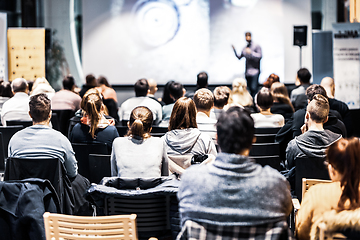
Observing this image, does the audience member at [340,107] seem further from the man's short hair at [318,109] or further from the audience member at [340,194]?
the audience member at [340,194]

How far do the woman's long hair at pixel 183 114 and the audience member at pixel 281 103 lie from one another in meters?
2.48

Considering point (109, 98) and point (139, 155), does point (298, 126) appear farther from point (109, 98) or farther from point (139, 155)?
point (109, 98)

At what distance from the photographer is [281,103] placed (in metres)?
5.46

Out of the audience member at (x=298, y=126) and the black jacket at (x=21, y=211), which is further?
the audience member at (x=298, y=126)

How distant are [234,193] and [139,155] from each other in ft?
4.03

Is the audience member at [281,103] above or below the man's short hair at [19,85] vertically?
below

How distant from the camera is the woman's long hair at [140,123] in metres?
2.85

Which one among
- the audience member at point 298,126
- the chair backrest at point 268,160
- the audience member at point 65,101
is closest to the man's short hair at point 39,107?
the chair backrest at point 268,160

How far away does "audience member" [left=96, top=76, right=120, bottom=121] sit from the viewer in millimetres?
6352

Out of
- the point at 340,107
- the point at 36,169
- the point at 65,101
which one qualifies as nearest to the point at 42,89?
the point at 65,101

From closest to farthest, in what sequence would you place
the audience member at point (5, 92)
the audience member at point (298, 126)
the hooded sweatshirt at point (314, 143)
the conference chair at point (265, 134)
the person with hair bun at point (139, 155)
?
the person with hair bun at point (139, 155)
the hooded sweatshirt at point (314, 143)
the audience member at point (298, 126)
the conference chair at point (265, 134)
the audience member at point (5, 92)

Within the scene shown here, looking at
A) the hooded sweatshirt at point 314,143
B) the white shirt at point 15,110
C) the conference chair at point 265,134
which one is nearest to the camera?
the hooded sweatshirt at point 314,143

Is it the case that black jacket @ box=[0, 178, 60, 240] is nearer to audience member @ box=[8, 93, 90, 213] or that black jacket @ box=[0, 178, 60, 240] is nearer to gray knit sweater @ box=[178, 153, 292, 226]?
audience member @ box=[8, 93, 90, 213]

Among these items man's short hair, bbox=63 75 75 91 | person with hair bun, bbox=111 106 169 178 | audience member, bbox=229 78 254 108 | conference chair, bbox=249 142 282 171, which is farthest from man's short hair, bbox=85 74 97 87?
person with hair bun, bbox=111 106 169 178
